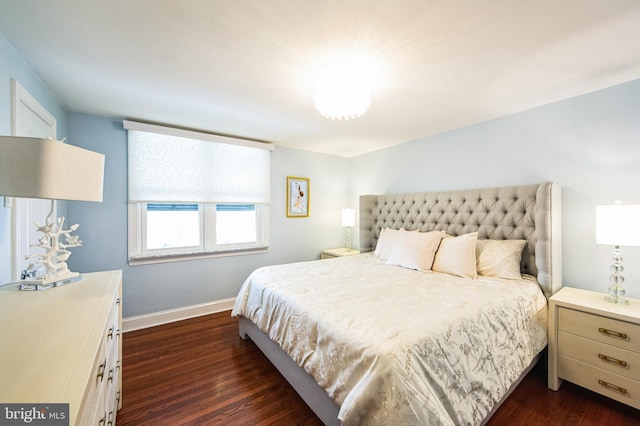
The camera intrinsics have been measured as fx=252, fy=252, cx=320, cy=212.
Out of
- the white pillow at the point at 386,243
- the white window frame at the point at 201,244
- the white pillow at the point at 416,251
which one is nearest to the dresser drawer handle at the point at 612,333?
the white pillow at the point at 416,251

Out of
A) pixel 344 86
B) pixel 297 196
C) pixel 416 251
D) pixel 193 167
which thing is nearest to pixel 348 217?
pixel 297 196

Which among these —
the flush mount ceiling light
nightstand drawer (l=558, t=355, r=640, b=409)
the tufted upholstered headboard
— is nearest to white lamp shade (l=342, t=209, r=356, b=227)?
the tufted upholstered headboard

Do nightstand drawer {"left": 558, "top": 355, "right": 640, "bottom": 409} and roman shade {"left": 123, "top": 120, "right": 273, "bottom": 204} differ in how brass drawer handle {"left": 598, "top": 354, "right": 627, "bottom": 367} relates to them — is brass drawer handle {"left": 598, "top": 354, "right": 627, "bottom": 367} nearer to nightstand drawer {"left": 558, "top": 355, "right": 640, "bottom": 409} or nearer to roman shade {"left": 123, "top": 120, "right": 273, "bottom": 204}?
nightstand drawer {"left": 558, "top": 355, "right": 640, "bottom": 409}

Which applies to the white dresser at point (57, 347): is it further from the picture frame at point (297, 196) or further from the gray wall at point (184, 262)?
the picture frame at point (297, 196)

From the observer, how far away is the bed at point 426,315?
1108 mm

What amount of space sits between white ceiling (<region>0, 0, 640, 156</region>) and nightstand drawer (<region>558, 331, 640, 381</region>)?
72.6 inches

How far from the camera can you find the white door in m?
1.50

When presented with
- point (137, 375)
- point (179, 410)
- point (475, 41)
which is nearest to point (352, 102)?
point (475, 41)

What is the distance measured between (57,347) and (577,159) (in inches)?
131

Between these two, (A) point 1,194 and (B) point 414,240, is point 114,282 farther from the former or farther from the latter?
(B) point 414,240

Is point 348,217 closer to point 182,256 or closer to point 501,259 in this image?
point 501,259

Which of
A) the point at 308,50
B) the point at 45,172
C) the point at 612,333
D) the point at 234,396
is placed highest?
the point at 308,50

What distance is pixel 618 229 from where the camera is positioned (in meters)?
1.64

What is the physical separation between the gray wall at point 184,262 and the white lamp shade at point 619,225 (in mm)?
3057
